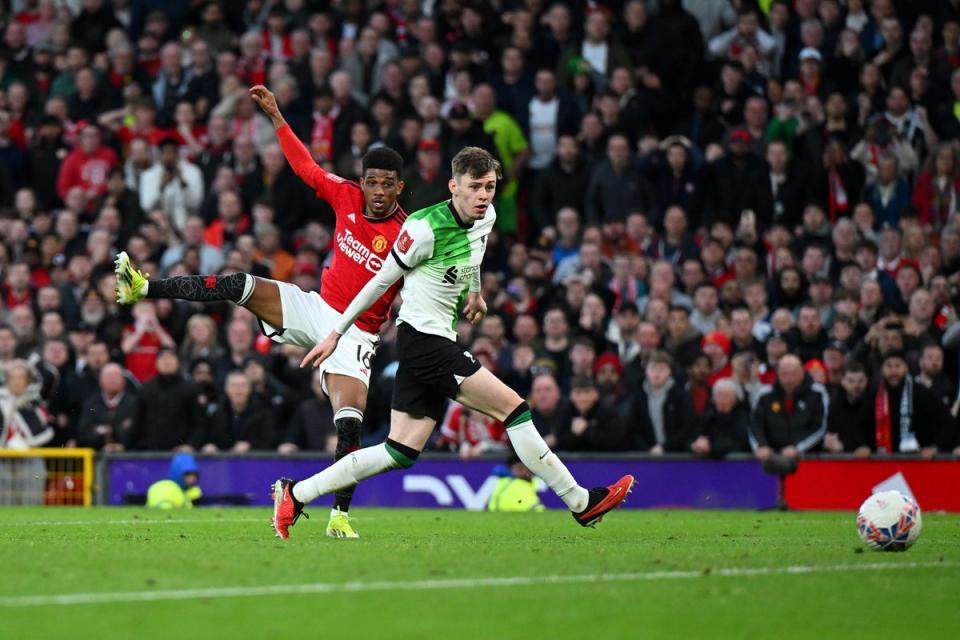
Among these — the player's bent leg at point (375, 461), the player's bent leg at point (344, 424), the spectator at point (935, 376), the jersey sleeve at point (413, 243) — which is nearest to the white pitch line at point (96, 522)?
the player's bent leg at point (344, 424)

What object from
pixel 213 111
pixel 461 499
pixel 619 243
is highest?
pixel 213 111

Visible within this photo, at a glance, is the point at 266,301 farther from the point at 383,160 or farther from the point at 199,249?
the point at 199,249

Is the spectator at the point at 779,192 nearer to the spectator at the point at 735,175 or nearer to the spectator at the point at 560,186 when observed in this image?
the spectator at the point at 735,175

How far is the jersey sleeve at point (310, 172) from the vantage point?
39.1ft

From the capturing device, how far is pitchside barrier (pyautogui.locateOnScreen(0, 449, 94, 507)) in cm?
1869

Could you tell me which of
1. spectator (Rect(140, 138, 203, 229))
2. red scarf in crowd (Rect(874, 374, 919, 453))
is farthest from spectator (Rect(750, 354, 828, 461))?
spectator (Rect(140, 138, 203, 229))

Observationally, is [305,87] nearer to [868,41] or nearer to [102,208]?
[102,208]

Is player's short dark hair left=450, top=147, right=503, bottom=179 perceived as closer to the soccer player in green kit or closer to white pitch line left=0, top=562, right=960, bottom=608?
the soccer player in green kit

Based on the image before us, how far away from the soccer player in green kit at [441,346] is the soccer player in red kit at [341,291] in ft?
2.66

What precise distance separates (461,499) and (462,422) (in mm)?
958

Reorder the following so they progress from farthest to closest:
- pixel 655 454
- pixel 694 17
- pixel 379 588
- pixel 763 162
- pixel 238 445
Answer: pixel 694 17 < pixel 763 162 < pixel 238 445 < pixel 655 454 < pixel 379 588

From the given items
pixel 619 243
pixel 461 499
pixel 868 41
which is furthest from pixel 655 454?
pixel 868 41

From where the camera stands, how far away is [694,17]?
73.2ft

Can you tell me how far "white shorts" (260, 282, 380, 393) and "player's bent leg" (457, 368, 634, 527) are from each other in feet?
4.11
